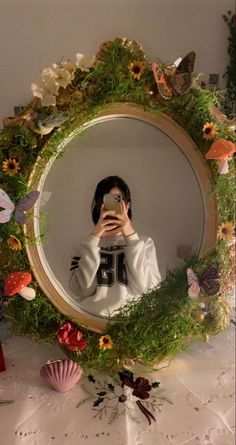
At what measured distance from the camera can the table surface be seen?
→ 539 millimetres

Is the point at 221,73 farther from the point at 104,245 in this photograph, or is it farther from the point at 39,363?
the point at 39,363

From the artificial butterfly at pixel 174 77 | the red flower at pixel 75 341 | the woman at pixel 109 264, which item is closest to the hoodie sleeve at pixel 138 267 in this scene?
the woman at pixel 109 264

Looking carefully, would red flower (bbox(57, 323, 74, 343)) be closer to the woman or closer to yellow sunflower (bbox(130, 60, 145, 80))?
the woman

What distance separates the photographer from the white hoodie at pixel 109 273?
0.65 meters

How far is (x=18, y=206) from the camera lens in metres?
0.59

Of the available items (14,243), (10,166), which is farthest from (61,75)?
(14,243)

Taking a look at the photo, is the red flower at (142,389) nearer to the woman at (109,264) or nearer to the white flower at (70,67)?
the woman at (109,264)

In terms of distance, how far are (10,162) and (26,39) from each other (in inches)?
11.2

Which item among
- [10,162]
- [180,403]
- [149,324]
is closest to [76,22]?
[10,162]

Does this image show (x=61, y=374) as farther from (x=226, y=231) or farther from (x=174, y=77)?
(x=174, y=77)

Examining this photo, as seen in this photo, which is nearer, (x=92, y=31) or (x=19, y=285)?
(x=19, y=285)

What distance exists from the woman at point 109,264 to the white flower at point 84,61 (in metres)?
0.17

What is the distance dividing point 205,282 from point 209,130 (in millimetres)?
231

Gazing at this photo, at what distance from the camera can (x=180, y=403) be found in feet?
1.98
